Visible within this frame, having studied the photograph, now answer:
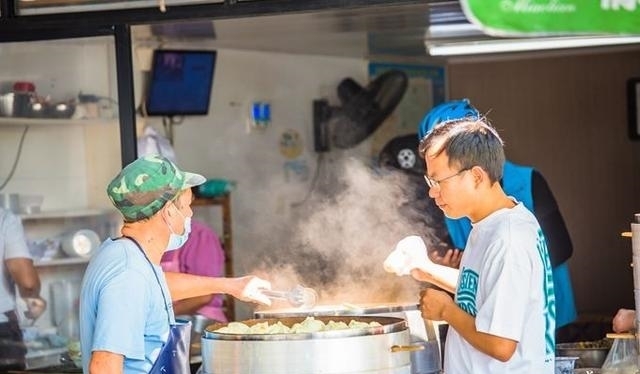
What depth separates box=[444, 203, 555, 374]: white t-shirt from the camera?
3.63m

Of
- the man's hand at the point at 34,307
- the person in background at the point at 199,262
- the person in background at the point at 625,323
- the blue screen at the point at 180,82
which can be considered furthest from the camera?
the blue screen at the point at 180,82

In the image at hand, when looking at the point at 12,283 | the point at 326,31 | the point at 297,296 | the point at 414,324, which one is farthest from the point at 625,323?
the point at 326,31

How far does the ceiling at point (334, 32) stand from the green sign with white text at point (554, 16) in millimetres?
2538

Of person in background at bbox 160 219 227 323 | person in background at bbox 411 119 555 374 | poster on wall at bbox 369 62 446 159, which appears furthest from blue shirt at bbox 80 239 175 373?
poster on wall at bbox 369 62 446 159

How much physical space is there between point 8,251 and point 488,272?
121 inches

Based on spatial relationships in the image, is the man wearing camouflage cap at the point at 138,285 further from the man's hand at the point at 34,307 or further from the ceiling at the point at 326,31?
the ceiling at the point at 326,31

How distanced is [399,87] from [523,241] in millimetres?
6439

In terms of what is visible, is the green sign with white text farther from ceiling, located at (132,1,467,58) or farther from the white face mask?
ceiling, located at (132,1,467,58)

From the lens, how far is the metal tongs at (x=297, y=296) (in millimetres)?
4441

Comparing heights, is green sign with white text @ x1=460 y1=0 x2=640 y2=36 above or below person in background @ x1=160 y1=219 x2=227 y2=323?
above

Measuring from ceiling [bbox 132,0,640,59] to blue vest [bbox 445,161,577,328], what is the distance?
3.26ft

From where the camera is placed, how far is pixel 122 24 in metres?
5.38

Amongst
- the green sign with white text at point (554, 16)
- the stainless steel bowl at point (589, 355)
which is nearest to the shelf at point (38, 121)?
the stainless steel bowl at point (589, 355)

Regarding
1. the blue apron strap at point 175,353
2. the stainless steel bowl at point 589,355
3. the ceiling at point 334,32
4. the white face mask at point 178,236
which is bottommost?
the stainless steel bowl at point 589,355
